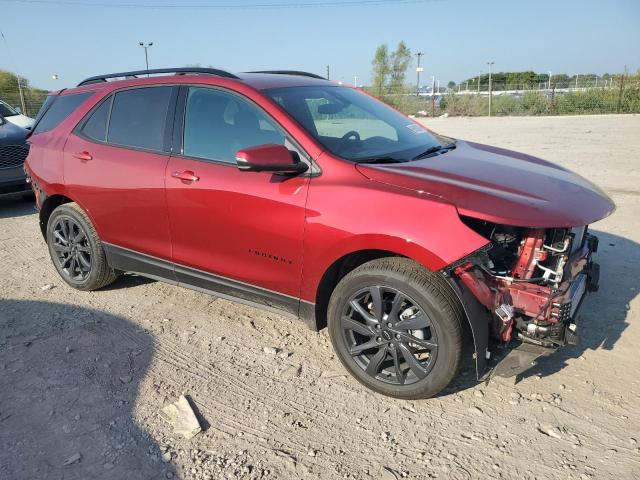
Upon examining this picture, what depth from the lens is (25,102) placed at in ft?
81.3

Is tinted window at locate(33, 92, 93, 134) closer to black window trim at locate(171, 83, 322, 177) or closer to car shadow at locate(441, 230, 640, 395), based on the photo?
black window trim at locate(171, 83, 322, 177)

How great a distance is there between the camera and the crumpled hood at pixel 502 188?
2.71 meters

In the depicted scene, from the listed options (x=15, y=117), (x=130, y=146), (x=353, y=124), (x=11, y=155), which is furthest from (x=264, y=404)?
(x=15, y=117)

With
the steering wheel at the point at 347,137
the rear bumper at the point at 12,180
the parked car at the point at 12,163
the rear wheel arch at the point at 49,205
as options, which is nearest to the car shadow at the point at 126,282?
the rear wheel arch at the point at 49,205

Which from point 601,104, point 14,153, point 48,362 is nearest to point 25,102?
point 14,153

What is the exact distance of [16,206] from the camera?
8555mm

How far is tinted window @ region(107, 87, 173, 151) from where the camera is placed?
3.92 metres

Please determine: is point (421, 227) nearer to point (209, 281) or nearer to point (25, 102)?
point (209, 281)

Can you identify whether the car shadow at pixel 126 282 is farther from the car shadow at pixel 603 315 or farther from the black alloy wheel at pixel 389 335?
the car shadow at pixel 603 315

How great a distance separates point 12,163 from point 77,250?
416 centimetres

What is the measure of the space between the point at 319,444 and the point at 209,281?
1.54 meters

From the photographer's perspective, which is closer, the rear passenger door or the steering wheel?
the steering wheel

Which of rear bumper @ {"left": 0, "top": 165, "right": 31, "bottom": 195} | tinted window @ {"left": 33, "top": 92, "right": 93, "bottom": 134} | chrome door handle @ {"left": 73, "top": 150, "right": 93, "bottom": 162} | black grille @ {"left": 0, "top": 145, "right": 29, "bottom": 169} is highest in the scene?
tinted window @ {"left": 33, "top": 92, "right": 93, "bottom": 134}

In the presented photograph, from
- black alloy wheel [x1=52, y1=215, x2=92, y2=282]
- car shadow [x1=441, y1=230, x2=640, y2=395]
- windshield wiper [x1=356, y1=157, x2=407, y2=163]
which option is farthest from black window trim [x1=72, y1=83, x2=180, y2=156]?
car shadow [x1=441, y1=230, x2=640, y2=395]
